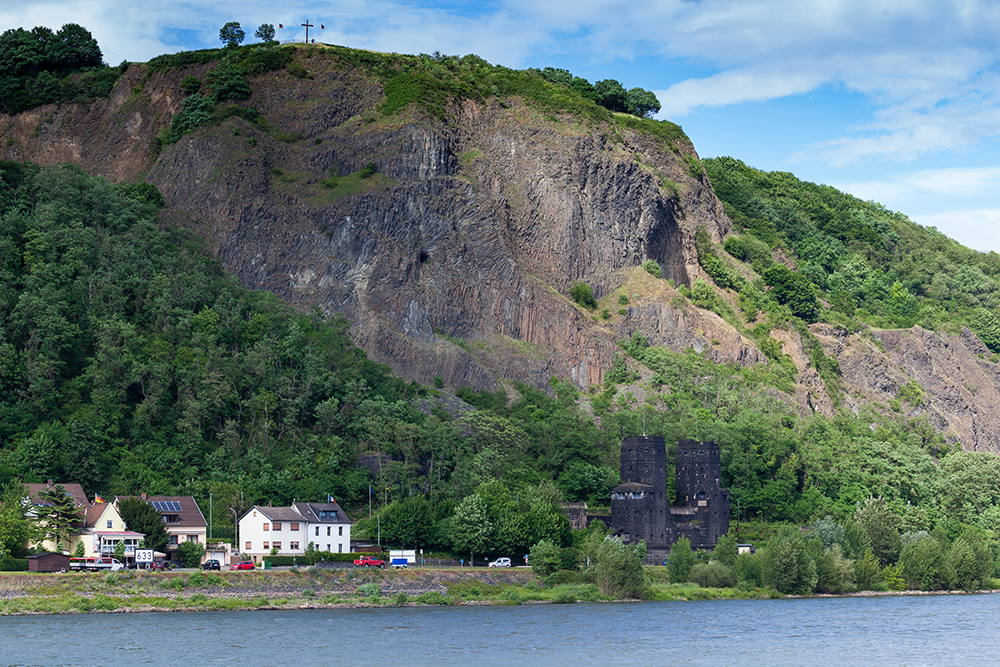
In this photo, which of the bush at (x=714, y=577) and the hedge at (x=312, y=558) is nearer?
the hedge at (x=312, y=558)

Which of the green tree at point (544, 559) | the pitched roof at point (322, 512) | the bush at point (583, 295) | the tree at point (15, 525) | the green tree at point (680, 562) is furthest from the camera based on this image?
the bush at point (583, 295)

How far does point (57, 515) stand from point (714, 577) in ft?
164

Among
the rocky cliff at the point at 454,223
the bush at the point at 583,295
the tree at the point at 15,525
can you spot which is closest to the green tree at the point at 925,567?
the rocky cliff at the point at 454,223

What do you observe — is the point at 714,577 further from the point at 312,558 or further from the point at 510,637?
the point at 510,637

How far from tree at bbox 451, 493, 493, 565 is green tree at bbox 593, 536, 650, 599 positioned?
870cm

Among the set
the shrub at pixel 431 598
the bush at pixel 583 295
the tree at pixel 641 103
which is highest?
the tree at pixel 641 103

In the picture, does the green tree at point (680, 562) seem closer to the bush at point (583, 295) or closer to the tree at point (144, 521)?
the tree at point (144, 521)

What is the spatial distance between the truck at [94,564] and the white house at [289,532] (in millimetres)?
11077

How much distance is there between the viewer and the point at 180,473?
106375 mm

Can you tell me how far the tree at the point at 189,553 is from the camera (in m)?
90.7

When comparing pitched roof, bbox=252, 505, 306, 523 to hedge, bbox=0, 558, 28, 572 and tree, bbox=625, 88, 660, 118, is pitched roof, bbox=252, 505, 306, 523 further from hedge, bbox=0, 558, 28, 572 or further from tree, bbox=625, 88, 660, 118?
tree, bbox=625, 88, 660, 118

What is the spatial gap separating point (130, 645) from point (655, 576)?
163 feet

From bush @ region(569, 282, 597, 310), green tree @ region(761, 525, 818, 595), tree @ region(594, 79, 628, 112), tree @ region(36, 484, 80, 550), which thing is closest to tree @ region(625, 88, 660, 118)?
tree @ region(594, 79, 628, 112)

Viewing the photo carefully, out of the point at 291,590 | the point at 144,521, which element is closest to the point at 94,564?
the point at 144,521
